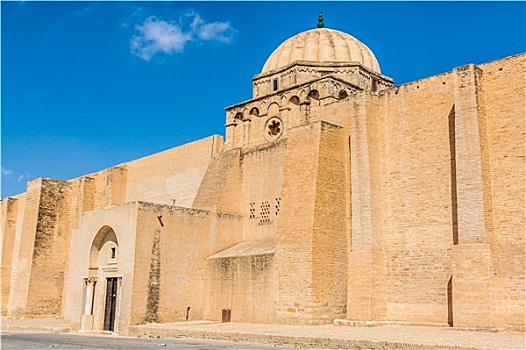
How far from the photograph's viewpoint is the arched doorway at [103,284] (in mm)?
17688

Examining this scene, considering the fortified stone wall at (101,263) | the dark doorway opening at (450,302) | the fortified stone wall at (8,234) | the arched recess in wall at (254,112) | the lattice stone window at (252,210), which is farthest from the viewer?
the fortified stone wall at (8,234)

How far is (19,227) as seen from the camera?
28.9 metres

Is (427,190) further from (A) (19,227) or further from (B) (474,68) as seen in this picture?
(A) (19,227)

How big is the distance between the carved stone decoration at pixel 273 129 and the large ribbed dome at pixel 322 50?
269 cm

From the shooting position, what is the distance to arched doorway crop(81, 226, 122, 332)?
17688 millimetres

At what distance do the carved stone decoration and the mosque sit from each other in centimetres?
6

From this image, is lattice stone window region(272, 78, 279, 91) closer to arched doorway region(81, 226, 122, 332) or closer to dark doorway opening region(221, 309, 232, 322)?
arched doorway region(81, 226, 122, 332)

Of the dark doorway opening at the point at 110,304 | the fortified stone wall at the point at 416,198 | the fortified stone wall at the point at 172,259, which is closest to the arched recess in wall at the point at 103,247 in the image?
the dark doorway opening at the point at 110,304

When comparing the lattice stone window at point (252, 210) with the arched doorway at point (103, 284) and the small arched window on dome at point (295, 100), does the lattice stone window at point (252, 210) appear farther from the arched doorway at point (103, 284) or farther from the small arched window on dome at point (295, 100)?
the arched doorway at point (103, 284)

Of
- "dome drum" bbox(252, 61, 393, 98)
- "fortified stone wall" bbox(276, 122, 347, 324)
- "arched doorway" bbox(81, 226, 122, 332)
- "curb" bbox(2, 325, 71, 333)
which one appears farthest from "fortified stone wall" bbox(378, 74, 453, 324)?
"curb" bbox(2, 325, 71, 333)

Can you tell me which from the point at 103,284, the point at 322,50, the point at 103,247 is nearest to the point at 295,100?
the point at 322,50

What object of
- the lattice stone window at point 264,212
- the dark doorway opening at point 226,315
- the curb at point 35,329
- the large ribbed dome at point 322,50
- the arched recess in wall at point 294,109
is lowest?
the curb at point 35,329

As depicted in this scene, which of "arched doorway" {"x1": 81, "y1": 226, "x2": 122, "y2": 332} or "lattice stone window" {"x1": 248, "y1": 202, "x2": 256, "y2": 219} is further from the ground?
"lattice stone window" {"x1": 248, "y1": 202, "x2": 256, "y2": 219}

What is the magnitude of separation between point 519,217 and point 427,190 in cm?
236
